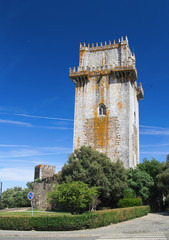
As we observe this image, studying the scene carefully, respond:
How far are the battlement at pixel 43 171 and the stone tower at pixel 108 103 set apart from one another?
1984 centimetres

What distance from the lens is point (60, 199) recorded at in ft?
60.0

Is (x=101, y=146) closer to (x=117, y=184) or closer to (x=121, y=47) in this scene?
(x=117, y=184)

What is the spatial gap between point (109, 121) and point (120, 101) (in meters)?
3.22

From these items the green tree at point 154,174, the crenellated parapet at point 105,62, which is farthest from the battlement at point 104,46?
the green tree at point 154,174

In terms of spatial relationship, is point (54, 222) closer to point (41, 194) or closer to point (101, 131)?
point (41, 194)

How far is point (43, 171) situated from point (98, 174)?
2763cm

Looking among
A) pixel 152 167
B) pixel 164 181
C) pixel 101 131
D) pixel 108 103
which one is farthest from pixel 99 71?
pixel 164 181

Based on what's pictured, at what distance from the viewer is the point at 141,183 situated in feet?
89.2

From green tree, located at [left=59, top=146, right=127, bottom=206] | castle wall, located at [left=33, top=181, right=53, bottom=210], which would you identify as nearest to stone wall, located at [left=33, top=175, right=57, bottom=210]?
castle wall, located at [left=33, top=181, right=53, bottom=210]

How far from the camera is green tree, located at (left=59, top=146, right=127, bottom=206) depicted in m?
25.0

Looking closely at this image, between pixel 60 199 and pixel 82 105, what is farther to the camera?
pixel 82 105

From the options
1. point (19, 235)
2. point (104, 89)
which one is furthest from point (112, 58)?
point (19, 235)

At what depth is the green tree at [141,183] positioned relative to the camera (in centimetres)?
2720

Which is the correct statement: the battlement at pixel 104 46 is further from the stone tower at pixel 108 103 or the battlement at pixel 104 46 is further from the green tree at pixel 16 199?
the green tree at pixel 16 199
